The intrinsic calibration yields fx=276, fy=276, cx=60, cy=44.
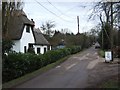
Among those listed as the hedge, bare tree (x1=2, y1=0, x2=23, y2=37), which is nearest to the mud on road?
the hedge

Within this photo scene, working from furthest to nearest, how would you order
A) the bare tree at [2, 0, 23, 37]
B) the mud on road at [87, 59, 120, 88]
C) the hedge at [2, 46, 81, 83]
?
the bare tree at [2, 0, 23, 37] → the hedge at [2, 46, 81, 83] → the mud on road at [87, 59, 120, 88]

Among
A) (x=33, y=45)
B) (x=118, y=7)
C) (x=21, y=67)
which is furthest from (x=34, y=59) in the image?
(x=33, y=45)

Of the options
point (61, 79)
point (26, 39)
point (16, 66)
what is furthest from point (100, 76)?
point (26, 39)

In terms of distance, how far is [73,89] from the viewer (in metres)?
13.3

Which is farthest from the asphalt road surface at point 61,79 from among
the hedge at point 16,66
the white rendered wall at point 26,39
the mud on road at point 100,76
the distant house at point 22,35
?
the white rendered wall at point 26,39

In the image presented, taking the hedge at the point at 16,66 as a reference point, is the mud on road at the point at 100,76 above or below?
below

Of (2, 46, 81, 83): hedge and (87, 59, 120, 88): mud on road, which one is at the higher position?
(2, 46, 81, 83): hedge

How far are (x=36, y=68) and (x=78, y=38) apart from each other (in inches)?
2100

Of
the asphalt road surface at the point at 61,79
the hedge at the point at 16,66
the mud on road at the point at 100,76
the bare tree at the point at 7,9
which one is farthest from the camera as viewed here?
the bare tree at the point at 7,9

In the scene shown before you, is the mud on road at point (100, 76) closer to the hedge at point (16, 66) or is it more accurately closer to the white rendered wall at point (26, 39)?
the hedge at point (16, 66)

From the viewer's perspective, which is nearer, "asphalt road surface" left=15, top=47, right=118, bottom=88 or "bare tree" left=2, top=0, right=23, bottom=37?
"asphalt road surface" left=15, top=47, right=118, bottom=88

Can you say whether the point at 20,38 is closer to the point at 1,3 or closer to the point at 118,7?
the point at 1,3

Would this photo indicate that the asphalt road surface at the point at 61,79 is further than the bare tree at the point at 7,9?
No

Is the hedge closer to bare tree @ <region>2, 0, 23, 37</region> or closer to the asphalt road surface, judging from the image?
the asphalt road surface
